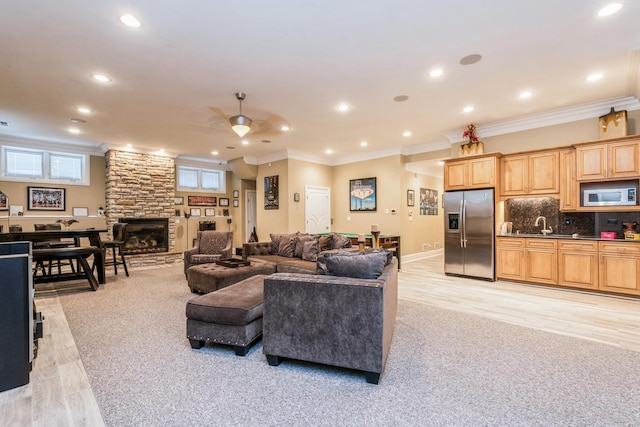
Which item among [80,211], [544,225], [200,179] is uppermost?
[200,179]

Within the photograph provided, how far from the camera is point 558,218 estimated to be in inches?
207

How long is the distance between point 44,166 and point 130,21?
633 centimetres

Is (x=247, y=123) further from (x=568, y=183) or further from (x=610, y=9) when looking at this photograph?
(x=568, y=183)

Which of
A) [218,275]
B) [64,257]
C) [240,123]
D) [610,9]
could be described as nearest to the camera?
[610,9]

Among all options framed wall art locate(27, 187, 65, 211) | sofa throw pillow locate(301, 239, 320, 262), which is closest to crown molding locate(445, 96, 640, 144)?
sofa throw pillow locate(301, 239, 320, 262)

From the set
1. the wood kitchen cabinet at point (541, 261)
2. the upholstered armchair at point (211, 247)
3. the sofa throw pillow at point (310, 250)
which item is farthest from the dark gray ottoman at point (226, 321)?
the wood kitchen cabinet at point (541, 261)

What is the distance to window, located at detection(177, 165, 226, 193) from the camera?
887 cm

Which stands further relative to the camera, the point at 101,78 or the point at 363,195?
the point at 363,195

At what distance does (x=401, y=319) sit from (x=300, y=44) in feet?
10.6

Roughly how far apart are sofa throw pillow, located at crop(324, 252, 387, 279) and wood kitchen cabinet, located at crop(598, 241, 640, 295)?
4201 mm

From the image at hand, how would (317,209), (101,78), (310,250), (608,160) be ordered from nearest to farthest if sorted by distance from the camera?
(101,78)
(608,160)
(310,250)
(317,209)

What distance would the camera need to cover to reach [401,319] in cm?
356

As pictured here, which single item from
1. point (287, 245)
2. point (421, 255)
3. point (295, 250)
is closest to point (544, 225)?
point (421, 255)

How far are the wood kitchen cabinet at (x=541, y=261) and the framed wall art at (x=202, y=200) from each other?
8.20 meters
